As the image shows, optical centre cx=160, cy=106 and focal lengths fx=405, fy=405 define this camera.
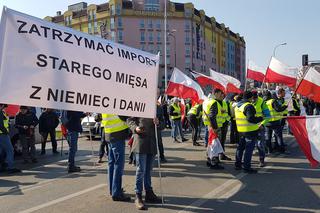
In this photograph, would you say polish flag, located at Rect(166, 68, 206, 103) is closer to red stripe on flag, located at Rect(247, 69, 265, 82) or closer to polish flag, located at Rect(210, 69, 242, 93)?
polish flag, located at Rect(210, 69, 242, 93)

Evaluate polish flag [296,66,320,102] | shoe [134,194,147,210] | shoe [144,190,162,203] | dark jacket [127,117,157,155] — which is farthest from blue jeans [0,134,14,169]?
polish flag [296,66,320,102]

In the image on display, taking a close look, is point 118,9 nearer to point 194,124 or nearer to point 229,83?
point 229,83

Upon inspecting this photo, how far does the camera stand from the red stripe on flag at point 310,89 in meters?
8.42

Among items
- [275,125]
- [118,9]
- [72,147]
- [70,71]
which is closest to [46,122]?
[72,147]

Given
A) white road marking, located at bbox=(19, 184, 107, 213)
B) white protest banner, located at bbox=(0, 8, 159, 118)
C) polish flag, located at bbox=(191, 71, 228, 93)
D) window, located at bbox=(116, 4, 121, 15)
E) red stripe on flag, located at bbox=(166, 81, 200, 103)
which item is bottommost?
white road marking, located at bbox=(19, 184, 107, 213)

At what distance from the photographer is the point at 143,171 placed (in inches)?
251

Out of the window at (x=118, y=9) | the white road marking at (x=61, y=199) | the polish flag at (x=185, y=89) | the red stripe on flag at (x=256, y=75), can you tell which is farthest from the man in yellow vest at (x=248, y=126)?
the window at (x=118, y=9)

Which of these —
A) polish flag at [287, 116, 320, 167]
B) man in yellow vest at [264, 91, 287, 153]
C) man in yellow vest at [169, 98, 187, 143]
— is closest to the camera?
polish flag at [287, 116, 320, 167]

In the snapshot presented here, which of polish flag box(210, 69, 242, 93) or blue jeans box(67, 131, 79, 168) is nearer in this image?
blue jeans box(67, 131, 79, 168)

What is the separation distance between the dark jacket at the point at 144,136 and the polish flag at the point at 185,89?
21.2ft

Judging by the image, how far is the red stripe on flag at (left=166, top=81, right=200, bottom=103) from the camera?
13.0 metres

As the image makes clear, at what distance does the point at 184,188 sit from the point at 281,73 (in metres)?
5.94

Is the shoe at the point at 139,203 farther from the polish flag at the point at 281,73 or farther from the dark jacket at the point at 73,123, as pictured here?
the polish flag at the point at 281,73

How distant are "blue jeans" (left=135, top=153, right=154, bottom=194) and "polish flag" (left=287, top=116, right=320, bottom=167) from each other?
252cm
